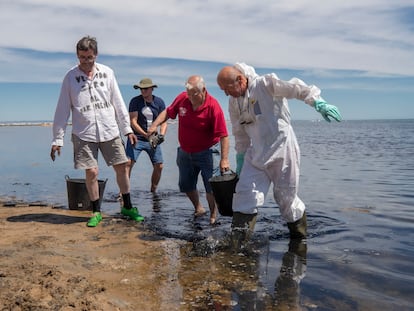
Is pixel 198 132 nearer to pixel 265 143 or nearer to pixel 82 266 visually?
pixel 265 143

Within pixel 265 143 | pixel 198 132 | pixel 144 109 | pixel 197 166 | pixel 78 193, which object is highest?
pixel 144 109

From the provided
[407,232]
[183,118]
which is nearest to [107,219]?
[183,118]

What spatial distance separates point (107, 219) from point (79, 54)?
2.27m

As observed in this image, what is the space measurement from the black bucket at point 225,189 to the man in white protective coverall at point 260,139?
0.30 meters

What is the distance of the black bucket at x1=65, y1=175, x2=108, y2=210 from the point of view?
6.38m

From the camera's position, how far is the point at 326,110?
398 cm

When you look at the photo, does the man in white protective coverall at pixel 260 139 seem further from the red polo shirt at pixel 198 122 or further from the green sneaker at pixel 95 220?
the green sneaker at pixel 95 220

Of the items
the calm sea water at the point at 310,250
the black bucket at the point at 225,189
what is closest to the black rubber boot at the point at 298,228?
the calm sea water at the point at 310,250

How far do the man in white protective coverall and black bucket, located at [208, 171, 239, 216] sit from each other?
11.7 inches

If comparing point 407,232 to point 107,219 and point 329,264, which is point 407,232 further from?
point 107,219

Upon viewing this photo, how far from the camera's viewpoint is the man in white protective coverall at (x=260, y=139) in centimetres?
440

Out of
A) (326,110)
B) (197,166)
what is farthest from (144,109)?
(326,110)

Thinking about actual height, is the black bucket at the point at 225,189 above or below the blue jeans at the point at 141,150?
below

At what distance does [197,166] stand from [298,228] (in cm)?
176
